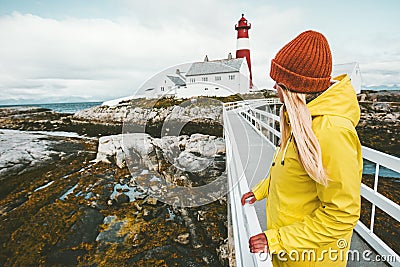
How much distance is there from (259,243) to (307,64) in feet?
2.60

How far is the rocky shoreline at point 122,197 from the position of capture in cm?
477

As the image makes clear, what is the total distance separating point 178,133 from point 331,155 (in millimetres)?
8732

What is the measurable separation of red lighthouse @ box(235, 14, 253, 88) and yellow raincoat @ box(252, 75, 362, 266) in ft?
89.0

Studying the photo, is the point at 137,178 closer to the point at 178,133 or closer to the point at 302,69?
the point at 178,133

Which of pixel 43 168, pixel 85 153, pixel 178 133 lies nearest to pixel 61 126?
pixel 85 153

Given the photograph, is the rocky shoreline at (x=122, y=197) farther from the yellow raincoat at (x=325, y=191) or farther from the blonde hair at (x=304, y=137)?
the blonde hair at (x=304, y=137)

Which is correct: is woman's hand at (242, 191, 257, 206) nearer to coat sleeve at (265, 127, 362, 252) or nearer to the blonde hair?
coat sleeve at (265, 127, 362, 252)

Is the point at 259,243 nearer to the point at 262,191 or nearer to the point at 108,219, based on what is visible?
the point at 262,191

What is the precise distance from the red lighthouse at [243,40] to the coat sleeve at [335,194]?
1074 inches

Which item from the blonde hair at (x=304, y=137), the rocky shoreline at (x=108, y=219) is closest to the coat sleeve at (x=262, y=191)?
the blonde hair at (x=304, y=137)

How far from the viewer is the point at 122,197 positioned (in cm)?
666

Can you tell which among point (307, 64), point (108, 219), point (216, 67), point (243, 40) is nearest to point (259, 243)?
point (307, 64)

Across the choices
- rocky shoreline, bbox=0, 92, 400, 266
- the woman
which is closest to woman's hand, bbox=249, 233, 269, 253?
the woman

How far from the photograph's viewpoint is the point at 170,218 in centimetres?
554
